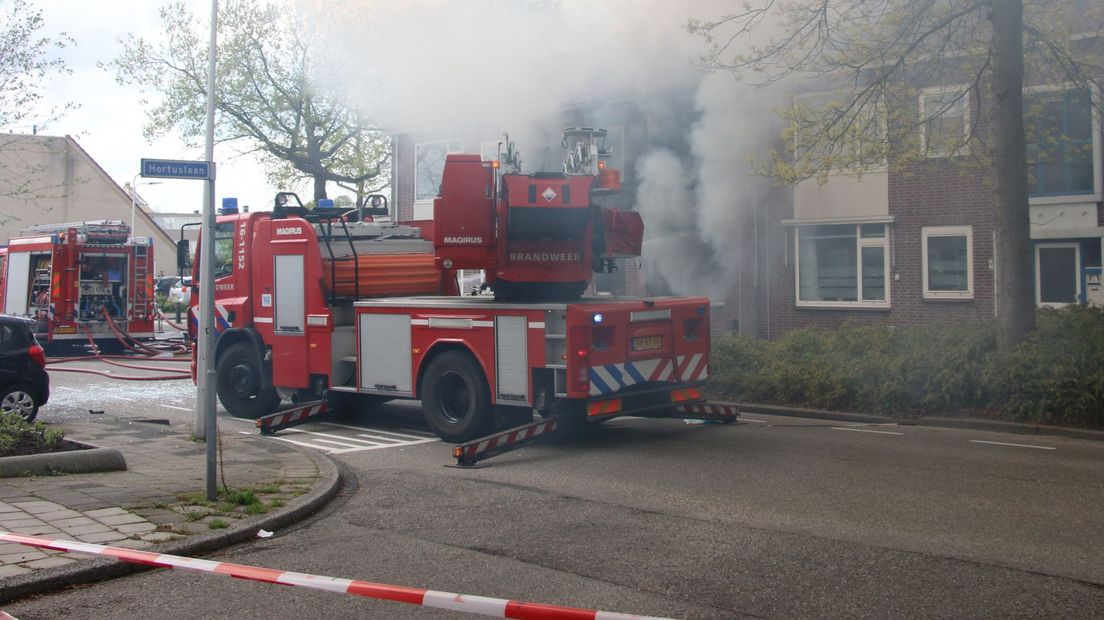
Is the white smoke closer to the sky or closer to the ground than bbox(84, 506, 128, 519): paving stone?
closer to the sky

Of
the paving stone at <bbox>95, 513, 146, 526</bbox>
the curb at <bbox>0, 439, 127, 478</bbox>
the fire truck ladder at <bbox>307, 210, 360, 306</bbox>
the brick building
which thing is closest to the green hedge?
the brick building

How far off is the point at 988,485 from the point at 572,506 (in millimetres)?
3260

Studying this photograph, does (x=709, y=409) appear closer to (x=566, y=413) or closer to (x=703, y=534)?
(x=566, y=413)

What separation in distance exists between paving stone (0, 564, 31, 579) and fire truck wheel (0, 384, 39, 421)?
6415 mm

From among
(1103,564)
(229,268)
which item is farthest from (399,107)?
(1103,564)

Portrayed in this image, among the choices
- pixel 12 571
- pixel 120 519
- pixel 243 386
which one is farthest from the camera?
pixel 243 386

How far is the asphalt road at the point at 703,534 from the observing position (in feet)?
16.3

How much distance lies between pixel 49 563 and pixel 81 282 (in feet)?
61.1

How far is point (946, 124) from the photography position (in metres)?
15.7

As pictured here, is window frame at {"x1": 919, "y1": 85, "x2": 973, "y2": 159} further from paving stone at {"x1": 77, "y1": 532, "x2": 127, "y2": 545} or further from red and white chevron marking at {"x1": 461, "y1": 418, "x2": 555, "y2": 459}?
paving stone at {"x1": 77, "y1": 532, "x2": 127, "y2": 545}

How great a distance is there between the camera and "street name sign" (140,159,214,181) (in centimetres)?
779

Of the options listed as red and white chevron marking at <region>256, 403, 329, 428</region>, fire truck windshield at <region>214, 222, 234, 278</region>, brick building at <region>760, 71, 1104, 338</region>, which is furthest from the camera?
brick building at <region>760, 71, 1104, 338</region>

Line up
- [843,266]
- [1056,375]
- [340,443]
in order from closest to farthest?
[340,443], [1056,375], [843,266]

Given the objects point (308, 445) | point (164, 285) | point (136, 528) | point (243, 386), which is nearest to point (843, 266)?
point (243, 386)
